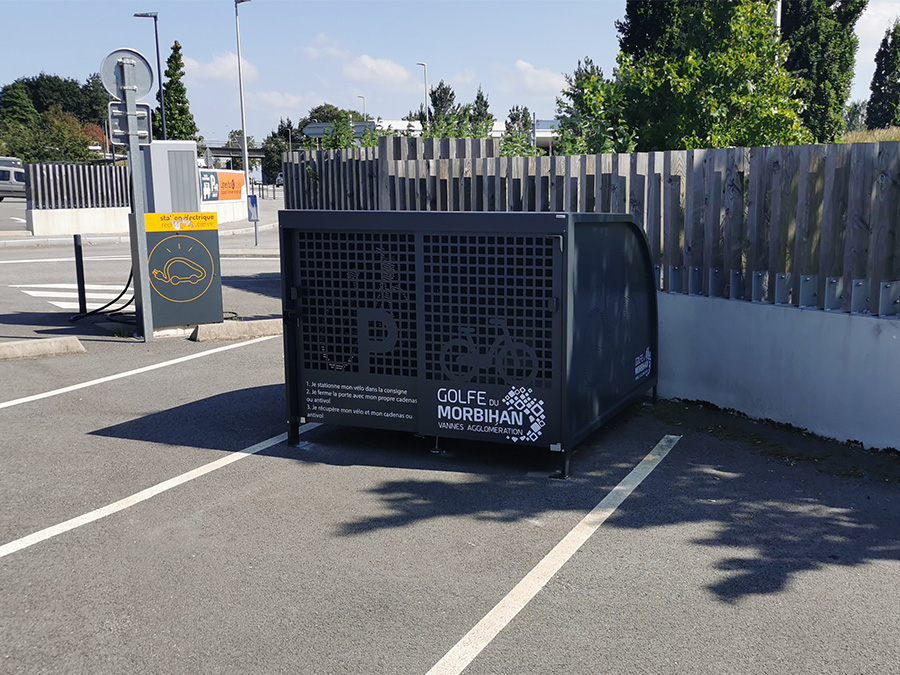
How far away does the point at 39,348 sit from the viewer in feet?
31.6

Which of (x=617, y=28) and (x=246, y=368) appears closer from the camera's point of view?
(x=246, y=368)

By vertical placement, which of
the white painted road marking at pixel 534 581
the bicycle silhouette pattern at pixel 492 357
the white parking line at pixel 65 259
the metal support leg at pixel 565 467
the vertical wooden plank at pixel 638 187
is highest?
the vertical wooden plank at pixel 638 187

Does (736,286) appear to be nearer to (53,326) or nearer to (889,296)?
(889,296)

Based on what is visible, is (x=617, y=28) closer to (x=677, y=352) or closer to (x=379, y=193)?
(x=379, y=193)

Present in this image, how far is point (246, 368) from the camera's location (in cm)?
908

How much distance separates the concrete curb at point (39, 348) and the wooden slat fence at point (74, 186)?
62.9 feet

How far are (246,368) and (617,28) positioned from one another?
81.1 feet

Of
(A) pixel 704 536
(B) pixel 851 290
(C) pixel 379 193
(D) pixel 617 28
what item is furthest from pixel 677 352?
(D) pixel 617 28

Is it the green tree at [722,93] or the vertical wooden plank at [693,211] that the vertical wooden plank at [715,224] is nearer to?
the vertical wooden plank at [693,211]

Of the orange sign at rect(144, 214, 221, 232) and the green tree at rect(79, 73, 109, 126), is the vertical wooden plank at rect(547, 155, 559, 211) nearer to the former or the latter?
the orange sign at rect(144, 214, 221, 232)

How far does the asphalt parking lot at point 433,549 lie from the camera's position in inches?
141

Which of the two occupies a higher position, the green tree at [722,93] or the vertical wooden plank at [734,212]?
the green tree at [722,93]

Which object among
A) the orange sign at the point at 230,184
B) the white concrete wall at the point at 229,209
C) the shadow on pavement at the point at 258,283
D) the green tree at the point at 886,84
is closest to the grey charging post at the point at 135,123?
the shadow on pavement at the point at 258,283

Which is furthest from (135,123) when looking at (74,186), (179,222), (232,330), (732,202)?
(74,186)
